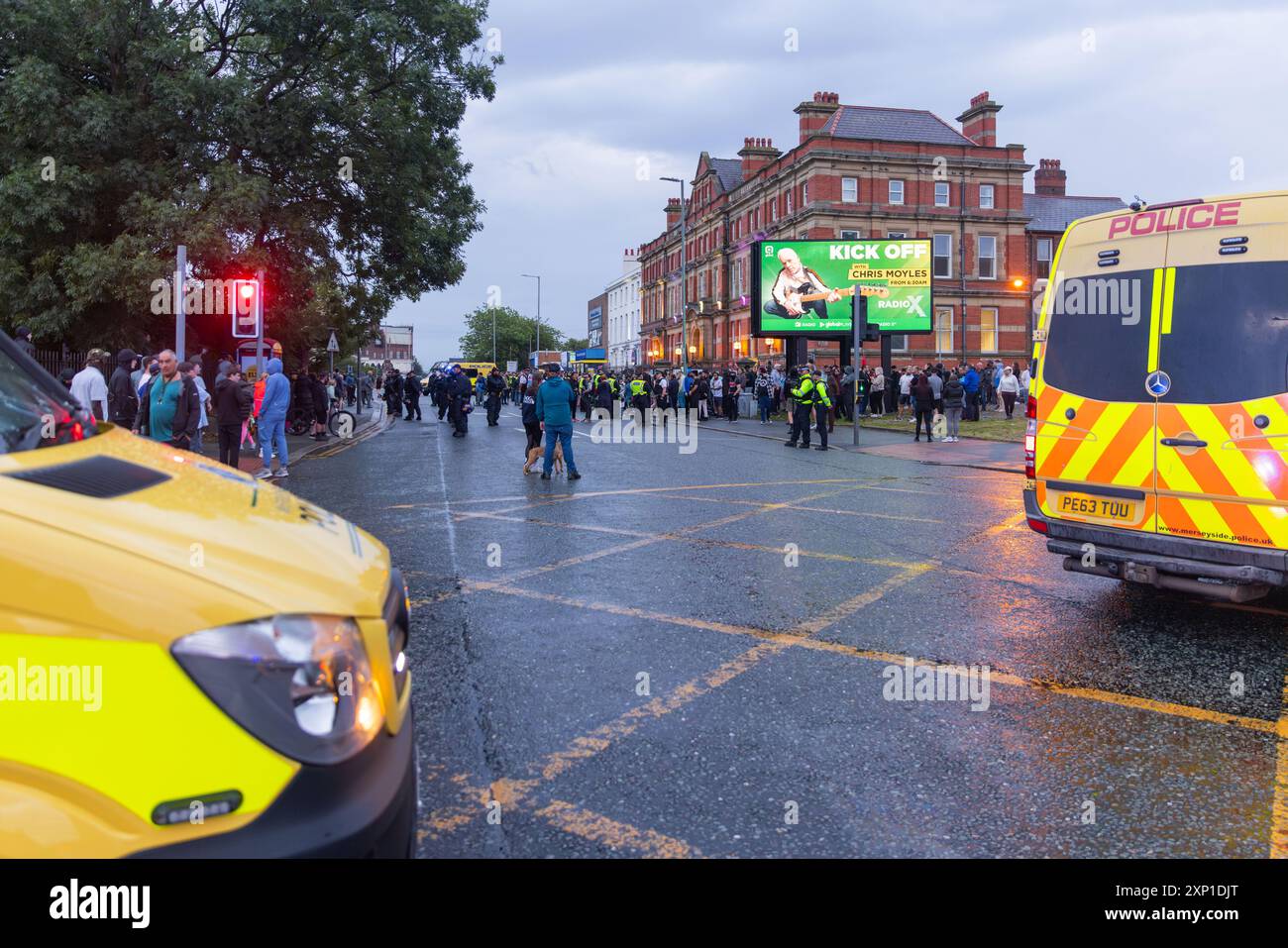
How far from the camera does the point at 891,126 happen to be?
186 feet

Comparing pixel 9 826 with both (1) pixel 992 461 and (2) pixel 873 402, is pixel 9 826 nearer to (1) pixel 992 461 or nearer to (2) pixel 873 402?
(1) pixel 992 461

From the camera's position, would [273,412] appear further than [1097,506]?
Yes

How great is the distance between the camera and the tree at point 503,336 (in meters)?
145

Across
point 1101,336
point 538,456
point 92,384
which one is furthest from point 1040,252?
point 1101,336

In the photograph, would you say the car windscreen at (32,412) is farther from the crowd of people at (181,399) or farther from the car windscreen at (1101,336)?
the crowd of people at (181,399)

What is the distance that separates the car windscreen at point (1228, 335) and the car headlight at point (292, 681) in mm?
5402

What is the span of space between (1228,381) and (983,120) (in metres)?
56.6

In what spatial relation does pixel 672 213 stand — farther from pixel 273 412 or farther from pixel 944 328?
pixel 273 412

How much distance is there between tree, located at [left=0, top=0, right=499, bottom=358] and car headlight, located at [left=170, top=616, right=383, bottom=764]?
20094 millimetres

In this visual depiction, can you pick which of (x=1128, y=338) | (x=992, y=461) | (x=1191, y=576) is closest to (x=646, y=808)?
(x=1191, y=576)

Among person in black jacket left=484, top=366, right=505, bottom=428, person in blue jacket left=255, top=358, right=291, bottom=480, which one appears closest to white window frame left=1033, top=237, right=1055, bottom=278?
person in black jacket left=484, top=366, right=505, bottom=428

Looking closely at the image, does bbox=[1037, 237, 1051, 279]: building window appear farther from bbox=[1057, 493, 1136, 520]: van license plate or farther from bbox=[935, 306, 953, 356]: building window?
bbox=[1057, 493, 1136, 520]: van license plate

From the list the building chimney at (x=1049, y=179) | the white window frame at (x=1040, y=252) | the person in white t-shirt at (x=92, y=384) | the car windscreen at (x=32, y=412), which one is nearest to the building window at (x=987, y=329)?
the white window frame at (x=1040, y=252)
